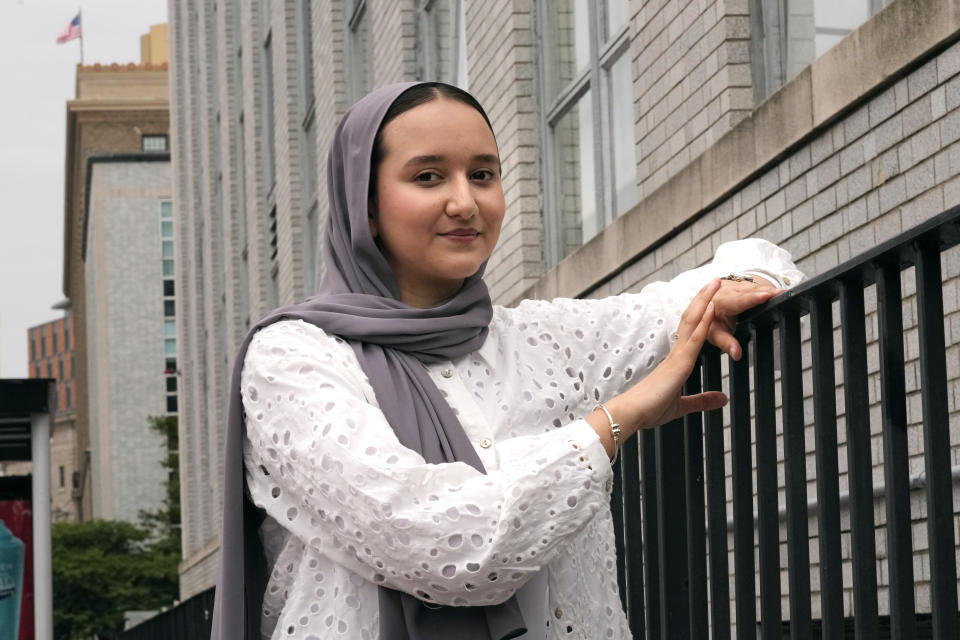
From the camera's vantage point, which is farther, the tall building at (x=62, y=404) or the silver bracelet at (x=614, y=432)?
the tall building at (x=62, y=404)

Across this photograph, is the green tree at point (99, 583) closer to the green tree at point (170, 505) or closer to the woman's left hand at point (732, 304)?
the green tree at point (170, 505)

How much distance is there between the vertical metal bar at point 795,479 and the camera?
2.81 metres

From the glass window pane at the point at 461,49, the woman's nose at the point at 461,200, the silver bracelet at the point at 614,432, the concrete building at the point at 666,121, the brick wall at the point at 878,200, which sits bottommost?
the silver bracelet at the point at 614,432

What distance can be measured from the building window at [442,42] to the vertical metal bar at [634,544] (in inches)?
323

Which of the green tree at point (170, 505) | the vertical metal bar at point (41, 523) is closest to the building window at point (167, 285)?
the green tree at point (170, 505)

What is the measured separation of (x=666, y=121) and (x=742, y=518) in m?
4.44

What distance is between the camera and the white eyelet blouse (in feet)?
7.72

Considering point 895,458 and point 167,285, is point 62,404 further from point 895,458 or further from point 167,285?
point 895,458

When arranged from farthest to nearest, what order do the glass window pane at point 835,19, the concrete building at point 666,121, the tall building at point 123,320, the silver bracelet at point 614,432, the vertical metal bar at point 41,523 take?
the tall building at point 123,320, the vertical metal bar at point 41,523, the glass window pane at point 835,19, the concrete building at point 666,121, the silver bracelet at point 614,432

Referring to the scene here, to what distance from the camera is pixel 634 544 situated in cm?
357

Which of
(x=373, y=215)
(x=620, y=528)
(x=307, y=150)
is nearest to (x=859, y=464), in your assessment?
(x=373, y=215)

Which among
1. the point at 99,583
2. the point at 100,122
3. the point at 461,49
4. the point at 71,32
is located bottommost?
the point at 99,583

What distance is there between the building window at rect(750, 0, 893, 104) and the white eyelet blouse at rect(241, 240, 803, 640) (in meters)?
3.70

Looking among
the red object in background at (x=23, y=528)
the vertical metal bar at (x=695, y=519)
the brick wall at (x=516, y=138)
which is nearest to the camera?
the vertical metal bar at (x=695, y=519)
